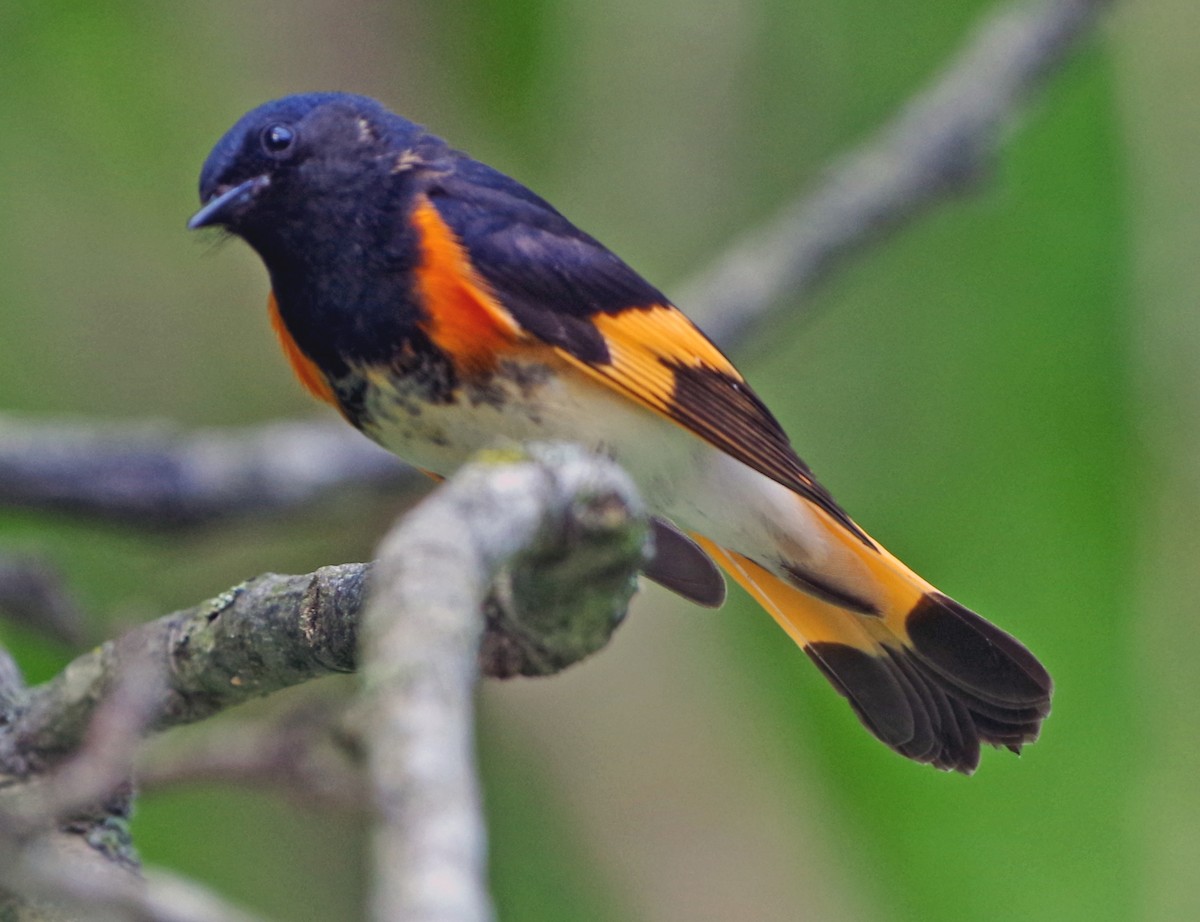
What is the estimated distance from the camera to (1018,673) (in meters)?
2.53

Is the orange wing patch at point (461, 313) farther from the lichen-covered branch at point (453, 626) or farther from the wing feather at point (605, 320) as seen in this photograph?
the lichen-covered branch at point (453, 626)

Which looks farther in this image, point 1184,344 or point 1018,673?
point 1184,344

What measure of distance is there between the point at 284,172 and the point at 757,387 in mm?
2727

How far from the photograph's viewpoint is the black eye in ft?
8.86

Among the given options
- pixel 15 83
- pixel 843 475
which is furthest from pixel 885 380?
pixel 15 83

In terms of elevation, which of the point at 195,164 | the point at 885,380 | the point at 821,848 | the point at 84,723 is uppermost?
the point at 195,164

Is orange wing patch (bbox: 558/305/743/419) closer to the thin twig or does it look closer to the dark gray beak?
the dark gray beak

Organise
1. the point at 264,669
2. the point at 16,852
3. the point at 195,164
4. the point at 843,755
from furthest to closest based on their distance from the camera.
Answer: the point at 195,164 → the point at 843,755 → the point at 264,669 → the point at 16,852

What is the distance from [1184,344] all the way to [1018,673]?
184cm

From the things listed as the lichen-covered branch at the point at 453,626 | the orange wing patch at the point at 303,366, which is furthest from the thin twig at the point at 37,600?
the lichen-covered branch at the point at 453,626

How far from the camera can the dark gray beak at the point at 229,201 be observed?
260 centimetres

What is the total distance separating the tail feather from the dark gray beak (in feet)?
4.33

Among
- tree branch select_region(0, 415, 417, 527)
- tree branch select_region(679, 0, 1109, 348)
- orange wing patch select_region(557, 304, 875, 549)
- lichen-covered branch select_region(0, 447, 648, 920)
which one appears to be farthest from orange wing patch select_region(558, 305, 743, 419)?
tree branch select_region(679, 0, 1109, 348)

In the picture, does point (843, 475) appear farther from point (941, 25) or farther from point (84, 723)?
point (84, 723)
